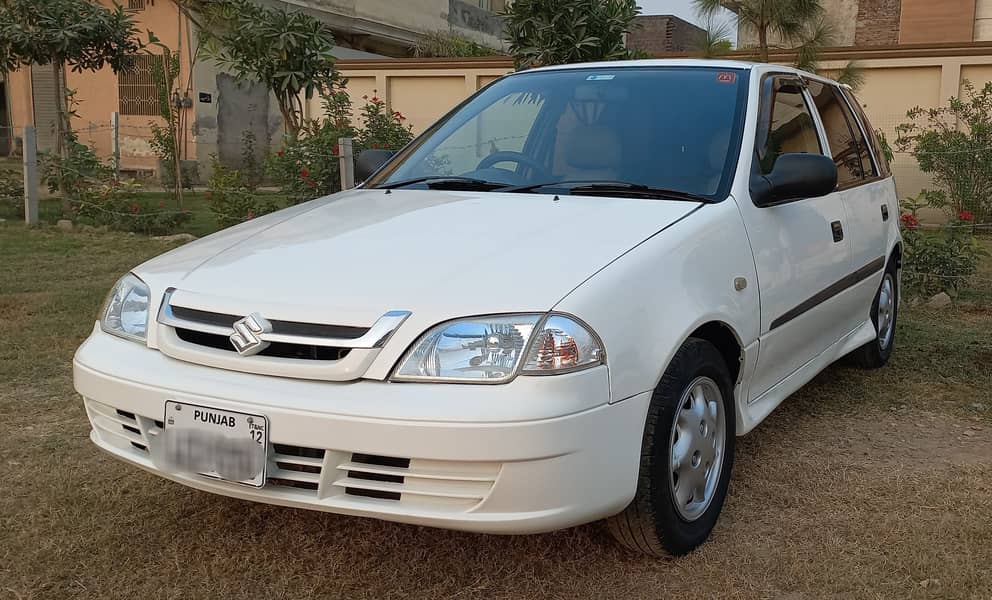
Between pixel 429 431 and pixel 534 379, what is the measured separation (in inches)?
11.2

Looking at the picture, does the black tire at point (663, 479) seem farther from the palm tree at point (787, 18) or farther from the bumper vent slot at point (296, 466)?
the palm tree at point (787, 18)

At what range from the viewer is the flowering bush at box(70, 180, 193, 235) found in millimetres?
11008

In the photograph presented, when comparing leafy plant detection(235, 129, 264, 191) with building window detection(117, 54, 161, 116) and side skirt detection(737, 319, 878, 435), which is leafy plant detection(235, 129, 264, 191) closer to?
side skirt detection(737, 319, 878, 435)

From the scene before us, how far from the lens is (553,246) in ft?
→ 9.11

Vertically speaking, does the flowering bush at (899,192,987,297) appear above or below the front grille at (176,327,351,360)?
below

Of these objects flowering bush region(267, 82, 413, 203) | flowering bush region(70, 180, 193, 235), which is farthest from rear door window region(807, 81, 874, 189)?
flowering bush region(70, 180, 193, 235)

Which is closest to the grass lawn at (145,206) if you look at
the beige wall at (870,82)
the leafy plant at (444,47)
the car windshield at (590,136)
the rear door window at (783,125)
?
the beige wall at (870,82)

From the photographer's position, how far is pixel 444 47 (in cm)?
2253

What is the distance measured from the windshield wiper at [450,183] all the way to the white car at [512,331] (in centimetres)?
2

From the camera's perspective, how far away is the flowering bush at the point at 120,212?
36.1 ft

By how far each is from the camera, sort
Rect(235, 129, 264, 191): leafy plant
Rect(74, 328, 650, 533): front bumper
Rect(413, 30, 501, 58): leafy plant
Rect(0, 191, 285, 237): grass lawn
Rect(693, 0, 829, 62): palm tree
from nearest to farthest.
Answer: Rect(74, 328, 650, 533): front bumper → Rect(235, 129, 264, 191): leafy plant → Rect(0, 191, 285, 237): grass lawn → Rect(693, 0, 829, 62): palm tree → Rect(413, 30, 501, 58): leafy plant

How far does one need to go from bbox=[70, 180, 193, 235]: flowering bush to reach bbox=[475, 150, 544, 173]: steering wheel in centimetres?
816

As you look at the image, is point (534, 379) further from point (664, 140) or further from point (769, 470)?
point (769, 470)

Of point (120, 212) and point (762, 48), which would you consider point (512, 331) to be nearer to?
point (120, 212)
